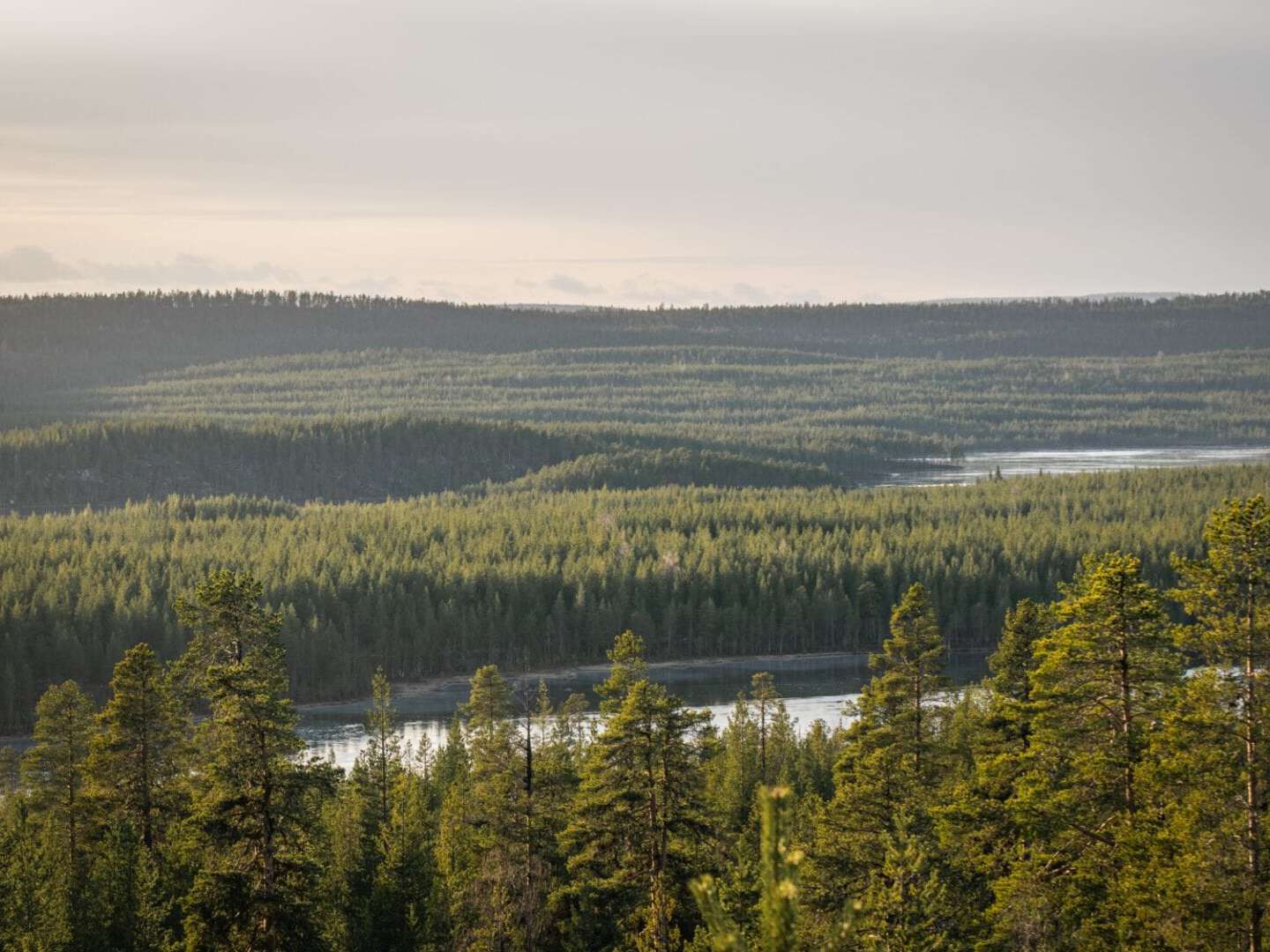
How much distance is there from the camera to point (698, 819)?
35.7 meters

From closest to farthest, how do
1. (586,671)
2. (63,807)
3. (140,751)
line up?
(140,751) → (63,807) → (586,671)

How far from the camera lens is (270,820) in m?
33.4

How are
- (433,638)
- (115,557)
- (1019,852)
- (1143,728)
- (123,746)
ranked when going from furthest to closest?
(115,557) → (433,638) → (123,746) → (1019,852) → (1143,728)

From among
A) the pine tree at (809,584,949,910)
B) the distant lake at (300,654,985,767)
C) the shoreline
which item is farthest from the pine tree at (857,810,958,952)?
the shoreline

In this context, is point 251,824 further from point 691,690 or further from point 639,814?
point 691,690

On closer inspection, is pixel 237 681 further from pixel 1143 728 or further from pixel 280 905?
pixel 1143 728

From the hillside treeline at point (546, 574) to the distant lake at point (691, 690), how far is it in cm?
327

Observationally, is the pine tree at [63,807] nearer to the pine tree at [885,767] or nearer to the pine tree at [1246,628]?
the pine tree at [885,767]

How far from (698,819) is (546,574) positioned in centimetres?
8358

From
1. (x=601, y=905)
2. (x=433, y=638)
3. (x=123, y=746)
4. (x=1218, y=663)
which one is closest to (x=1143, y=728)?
(x=1218, y=663)

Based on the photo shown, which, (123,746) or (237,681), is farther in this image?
(123,746)

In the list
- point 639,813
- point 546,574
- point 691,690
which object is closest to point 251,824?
point 639,813

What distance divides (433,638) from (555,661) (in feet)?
25.1

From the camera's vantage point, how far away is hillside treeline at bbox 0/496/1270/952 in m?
28.9
